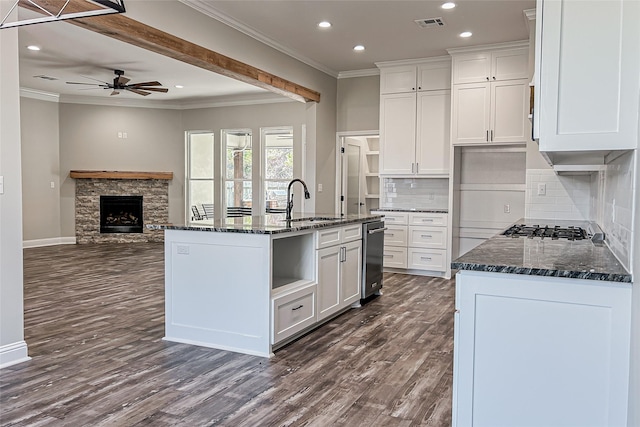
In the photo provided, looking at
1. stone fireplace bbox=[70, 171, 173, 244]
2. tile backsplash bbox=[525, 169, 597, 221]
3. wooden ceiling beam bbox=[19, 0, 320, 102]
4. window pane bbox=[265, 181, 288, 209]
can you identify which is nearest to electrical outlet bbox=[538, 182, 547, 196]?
tile backsplash bbox=[525, 169, 597, 221]

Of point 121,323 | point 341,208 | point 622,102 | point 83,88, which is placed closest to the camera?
point 622,102

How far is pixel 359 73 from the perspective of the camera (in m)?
7.65

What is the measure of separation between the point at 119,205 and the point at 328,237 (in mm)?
7589

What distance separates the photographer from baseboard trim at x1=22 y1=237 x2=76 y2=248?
9.27 meters

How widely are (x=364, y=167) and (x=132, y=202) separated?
5.25m

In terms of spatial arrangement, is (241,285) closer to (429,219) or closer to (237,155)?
(429,219)

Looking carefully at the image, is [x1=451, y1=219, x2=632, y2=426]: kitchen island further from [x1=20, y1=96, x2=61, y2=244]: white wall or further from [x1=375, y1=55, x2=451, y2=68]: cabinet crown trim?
[x1=20, y1=96, x2=61, y2=244]: white wall

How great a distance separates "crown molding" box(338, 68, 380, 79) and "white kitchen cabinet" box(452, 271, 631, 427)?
603cm

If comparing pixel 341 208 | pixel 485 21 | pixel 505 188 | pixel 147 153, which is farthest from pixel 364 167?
pixel 147 153

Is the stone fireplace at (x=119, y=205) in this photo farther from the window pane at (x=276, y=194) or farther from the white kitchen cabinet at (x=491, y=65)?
the white kitchen cabinet at (x=491, y=65)

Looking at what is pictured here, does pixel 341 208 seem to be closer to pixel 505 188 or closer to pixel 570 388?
pixel 505 188

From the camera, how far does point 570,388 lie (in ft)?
6.04

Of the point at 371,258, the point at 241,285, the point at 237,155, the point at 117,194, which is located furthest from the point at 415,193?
the point at 117,194

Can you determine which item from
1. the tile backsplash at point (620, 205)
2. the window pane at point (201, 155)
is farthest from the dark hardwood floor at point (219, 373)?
the window pane at point (201, 155)
